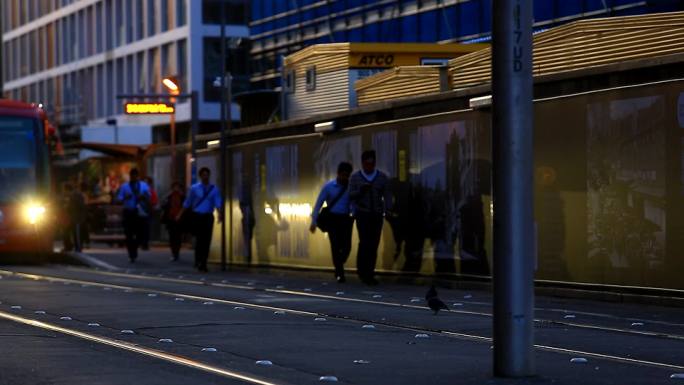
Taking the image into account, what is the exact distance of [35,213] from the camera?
3177cm

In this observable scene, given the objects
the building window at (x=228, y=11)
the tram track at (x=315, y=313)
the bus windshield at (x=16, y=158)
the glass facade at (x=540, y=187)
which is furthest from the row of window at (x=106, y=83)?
the tram track at (x=315, y=313)

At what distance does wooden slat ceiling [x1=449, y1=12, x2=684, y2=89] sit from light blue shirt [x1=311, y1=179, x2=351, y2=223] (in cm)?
238

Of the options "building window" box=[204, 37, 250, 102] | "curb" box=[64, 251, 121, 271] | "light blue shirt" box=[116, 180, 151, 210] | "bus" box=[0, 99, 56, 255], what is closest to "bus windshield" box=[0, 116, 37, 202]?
"bus" box=[0, 99, 56, 255]

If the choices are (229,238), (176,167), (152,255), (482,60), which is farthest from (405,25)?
(482,60)

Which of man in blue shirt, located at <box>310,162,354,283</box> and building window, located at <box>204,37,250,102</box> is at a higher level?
building window, located at <box>204,37,250,102</box>

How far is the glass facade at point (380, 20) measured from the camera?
35250mm

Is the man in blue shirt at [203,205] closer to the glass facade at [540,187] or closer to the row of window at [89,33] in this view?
the glass facade at [540,187]

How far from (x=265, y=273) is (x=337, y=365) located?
53.3ft

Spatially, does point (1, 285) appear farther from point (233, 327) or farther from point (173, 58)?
point (173, 58)

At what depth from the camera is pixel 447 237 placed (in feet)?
67.5

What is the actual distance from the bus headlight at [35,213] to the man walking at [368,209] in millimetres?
11746

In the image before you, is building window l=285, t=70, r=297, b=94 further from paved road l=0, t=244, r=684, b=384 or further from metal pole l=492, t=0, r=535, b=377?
metal pole l=492, t=0, r=535, b=377

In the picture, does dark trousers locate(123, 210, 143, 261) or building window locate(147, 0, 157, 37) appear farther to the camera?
building window locate(147, 0, 157, 37)

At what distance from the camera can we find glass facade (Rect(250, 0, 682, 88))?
1388 inches
